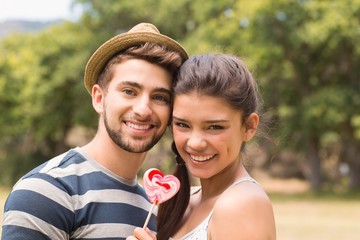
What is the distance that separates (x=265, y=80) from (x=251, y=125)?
22793 mm

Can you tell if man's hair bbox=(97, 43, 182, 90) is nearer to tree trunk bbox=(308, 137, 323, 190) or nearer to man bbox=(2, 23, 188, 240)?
man bbox=(2, 23, 188, 240)

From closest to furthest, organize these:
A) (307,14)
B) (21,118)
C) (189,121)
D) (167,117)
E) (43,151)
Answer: (189,121), (167,117), (307,14), (21,118), (43,151)

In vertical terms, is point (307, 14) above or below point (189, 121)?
above

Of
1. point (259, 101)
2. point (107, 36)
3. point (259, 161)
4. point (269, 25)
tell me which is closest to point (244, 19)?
point (269, 25)

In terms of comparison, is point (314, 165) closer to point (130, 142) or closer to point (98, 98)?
point (98, 98)

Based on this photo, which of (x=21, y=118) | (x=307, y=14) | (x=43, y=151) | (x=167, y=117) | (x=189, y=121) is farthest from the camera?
(x=43, y=151)

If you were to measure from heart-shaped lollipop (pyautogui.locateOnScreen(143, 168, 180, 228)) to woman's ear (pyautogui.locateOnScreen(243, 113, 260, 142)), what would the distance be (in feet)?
1.29

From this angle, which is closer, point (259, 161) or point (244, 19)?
point (244, 19)

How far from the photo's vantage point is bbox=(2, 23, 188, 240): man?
2592 millimetres

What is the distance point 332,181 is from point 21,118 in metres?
15.3

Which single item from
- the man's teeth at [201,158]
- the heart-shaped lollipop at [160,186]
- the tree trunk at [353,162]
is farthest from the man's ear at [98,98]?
the tree trunk at [353,162]

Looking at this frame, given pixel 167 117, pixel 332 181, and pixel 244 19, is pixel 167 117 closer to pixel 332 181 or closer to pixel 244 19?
pixel 244 19

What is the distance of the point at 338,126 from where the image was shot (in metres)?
24.8

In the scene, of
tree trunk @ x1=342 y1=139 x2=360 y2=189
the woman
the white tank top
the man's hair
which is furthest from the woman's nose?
tree trunk @ x1=342 y1=139 x2=360 y2=189
